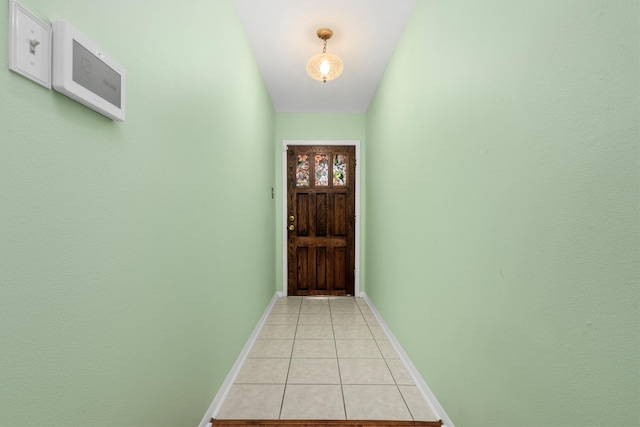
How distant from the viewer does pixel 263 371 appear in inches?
88.3

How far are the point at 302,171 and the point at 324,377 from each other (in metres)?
2.92

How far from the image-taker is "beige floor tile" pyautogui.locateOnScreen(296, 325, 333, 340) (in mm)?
2893

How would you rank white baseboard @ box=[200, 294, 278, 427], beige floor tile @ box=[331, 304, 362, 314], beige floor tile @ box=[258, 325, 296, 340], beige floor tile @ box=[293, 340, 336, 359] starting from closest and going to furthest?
white baseboard @ box=[200, 294, 278, 427]
beige floor tile @ box=[293, 340, 336, 359]
beige floor tile @ box=[258, 325, 296, 340]
beige floor tile @ box=[331, 304, 362, 314]

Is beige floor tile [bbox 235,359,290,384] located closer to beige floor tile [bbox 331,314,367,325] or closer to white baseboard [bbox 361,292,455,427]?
white baseboard [bbox 361,292,455,427]

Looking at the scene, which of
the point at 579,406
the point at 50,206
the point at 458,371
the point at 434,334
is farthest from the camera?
the point at 434,334

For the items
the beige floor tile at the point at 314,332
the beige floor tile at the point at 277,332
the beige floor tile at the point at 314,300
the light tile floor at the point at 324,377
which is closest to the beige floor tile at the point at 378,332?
the light tile floor at the point at 324,377

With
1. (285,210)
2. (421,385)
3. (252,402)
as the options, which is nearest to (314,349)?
(252,402)

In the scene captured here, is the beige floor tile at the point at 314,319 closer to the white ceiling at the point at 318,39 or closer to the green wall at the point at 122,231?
the green wall at the point at 122,231

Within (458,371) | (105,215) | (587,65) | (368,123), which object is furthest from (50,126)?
(368,123)

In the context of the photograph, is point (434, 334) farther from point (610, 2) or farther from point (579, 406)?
point (610, 2)

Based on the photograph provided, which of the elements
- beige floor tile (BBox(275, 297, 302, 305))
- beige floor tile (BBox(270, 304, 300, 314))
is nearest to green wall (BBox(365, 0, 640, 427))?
beige floor tile (BBox(270, 304, 300, 314))

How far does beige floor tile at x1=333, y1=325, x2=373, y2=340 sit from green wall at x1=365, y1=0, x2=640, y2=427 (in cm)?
100

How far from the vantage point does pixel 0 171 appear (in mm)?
583

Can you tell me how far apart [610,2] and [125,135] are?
1349mm
